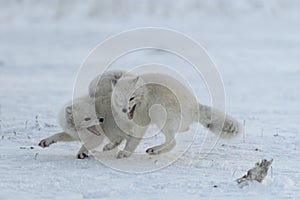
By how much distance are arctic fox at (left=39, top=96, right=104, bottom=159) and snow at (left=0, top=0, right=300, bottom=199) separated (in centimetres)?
17

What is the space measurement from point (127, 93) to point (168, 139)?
0.68 m

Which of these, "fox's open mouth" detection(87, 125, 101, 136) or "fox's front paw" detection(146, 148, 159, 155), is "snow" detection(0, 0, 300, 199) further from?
"fox's open mouth" detection(87, 125, 101, 136)

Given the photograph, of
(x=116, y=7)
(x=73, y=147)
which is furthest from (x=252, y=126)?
(x=116, y=7)

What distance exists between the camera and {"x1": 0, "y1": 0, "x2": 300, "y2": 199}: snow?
4.26 meters

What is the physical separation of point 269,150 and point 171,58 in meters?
11.2

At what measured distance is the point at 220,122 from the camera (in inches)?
213

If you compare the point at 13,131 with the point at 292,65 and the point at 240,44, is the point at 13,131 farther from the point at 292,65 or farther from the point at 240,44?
the point at 240,44

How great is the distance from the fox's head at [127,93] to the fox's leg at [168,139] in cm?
41

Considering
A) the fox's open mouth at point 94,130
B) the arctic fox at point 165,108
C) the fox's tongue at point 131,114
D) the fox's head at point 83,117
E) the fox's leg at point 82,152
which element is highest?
the arctic fox at point 165,108

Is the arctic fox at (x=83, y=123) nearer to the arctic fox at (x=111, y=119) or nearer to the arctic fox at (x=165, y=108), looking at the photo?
the arctic fox at (x=111, y=119)

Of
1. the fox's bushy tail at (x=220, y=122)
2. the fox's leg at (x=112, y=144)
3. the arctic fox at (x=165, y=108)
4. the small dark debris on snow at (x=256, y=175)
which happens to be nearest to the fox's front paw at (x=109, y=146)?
the fox's leg at (x=112, y=144)

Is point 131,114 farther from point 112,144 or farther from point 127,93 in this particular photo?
point 112,144

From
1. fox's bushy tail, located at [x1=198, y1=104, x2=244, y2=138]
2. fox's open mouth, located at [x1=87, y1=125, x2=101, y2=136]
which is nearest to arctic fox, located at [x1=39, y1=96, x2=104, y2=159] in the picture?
fox's open mouth, located at [x1=87, y1=125, x2=101, y2=136]

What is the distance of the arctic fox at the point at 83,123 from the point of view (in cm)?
495
